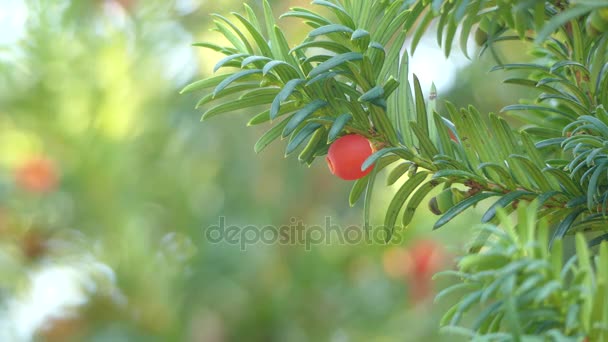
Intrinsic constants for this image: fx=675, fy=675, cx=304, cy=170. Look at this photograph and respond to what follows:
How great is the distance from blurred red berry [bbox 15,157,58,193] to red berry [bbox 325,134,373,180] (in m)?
1.68

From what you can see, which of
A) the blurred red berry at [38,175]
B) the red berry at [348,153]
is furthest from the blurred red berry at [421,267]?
the red berry at [348,153]

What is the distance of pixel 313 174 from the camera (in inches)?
80.7

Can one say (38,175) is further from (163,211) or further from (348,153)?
(348,153)

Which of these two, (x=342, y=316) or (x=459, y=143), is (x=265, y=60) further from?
(x=342, y=316)

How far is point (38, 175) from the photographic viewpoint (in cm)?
197

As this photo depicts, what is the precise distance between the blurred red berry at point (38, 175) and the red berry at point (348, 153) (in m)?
1.68

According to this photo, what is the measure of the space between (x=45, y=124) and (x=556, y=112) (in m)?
1.80

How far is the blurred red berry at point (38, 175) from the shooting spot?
6.46ft

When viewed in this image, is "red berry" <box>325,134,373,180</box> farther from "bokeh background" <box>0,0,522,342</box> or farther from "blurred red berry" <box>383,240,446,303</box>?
"blurred red berry" <box>383,240,446,303</box>

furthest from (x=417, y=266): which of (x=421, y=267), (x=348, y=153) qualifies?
(x=348, y=153)

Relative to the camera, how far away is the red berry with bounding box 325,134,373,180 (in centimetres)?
46

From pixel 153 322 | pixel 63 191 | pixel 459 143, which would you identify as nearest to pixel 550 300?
pixel 459 143

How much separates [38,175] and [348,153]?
1.71m

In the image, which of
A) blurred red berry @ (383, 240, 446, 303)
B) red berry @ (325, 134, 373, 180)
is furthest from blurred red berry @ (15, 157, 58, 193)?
red berry @ (325, 134, 373, 180)
